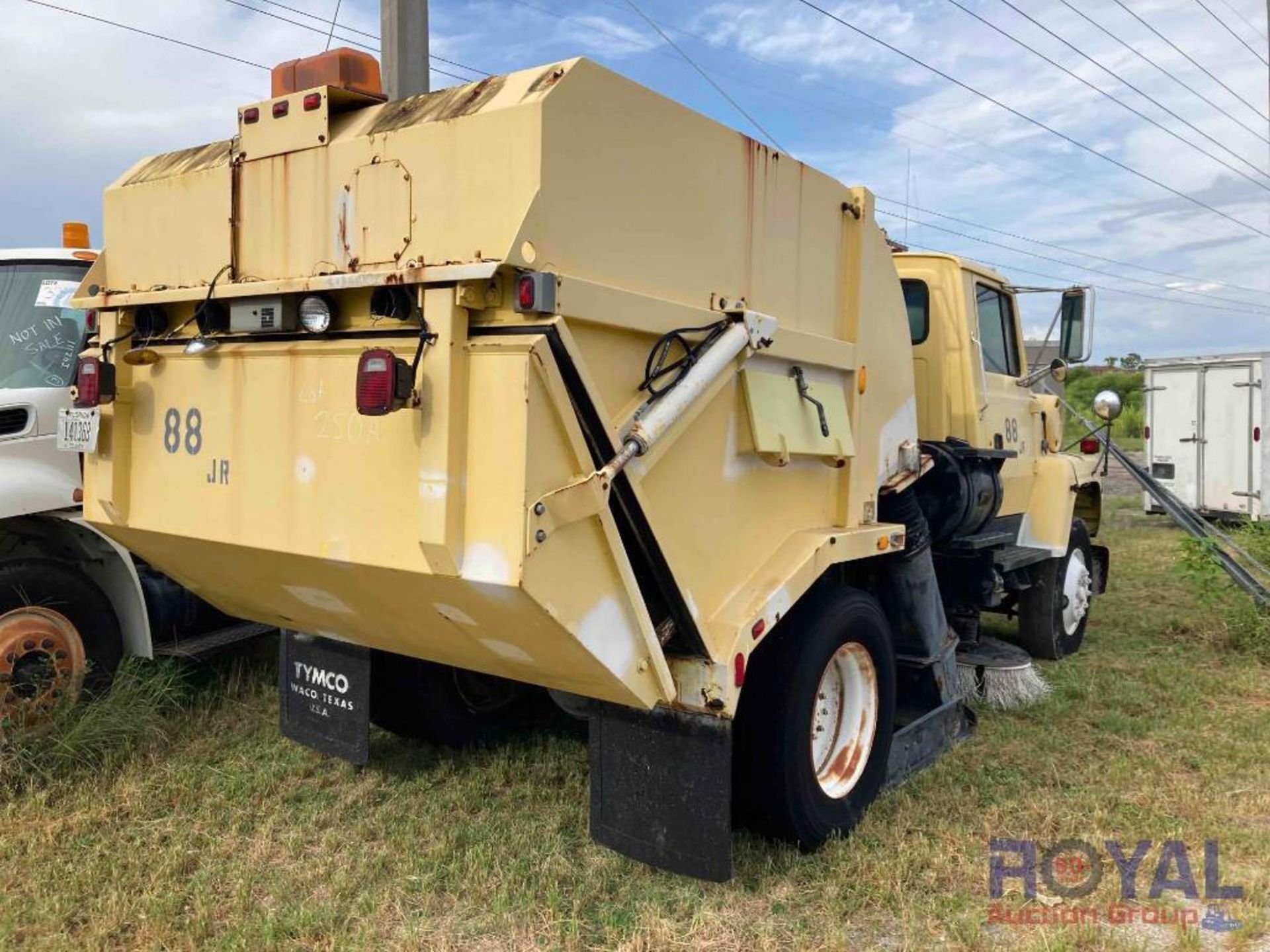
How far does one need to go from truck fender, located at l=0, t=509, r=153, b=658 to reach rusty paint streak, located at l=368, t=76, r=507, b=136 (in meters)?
2.69

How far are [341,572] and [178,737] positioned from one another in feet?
7.78

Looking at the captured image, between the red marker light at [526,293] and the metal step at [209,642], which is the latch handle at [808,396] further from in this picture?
the metal step at [209,642]

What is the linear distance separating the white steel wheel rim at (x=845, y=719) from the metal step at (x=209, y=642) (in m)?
2.67

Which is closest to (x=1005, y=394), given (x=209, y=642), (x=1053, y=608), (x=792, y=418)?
(x=1053, y=608)

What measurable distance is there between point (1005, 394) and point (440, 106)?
14.1 ft

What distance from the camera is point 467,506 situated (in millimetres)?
2625

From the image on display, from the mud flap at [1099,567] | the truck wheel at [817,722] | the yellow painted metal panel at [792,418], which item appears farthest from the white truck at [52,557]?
the mud flap at [1099,567]

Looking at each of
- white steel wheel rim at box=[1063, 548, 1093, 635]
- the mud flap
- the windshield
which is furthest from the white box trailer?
the windshield

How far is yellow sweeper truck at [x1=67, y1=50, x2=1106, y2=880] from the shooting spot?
8.59 ft

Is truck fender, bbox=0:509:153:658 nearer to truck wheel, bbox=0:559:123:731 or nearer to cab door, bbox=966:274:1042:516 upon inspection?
truck wheel, bbox=0:559:123:731

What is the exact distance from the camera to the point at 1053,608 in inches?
259

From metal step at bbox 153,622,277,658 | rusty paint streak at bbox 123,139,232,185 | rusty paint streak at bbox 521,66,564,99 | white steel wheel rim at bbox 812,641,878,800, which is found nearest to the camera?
rusty paint streak at bbox 521,66,564,99

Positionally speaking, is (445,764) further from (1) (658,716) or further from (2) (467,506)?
(2) (467,506)

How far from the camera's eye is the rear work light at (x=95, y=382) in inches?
132
